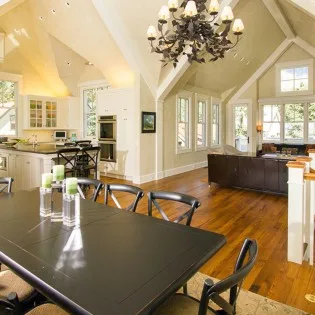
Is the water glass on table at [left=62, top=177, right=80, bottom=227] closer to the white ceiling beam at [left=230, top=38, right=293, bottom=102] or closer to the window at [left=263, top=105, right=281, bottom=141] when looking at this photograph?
the window at [left=263, top=105, right=281, bottom=141]

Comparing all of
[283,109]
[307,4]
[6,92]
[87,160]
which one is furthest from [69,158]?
[283,109]

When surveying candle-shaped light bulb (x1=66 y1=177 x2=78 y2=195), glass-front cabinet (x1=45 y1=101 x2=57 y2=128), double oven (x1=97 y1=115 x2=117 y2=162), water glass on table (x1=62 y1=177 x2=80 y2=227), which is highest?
glass-front cabinet (x1=45 y1=101 x2=57 y2=128)

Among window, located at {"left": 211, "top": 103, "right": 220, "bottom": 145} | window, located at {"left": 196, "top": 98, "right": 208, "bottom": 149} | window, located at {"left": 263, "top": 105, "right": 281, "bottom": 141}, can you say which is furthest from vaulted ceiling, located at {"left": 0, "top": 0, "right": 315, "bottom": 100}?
window, located at {"left": 263, "top": 105, "right": 281, "bottom": 141}

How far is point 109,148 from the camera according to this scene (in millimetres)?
7387

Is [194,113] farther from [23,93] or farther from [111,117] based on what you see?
[23,93]

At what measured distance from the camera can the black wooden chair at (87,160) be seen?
5.19 m

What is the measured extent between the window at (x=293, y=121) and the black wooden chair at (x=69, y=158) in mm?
7710

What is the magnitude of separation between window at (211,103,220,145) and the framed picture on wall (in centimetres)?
364

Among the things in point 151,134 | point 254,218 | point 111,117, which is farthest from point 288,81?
point 254,218

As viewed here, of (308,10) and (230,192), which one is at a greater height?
(308,10)

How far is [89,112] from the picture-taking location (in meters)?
8.59

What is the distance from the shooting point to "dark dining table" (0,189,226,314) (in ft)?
3.24

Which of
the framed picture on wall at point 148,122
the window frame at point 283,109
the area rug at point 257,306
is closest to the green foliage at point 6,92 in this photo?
the framed picture on wall at point 148,122

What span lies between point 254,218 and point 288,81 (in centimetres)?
731
